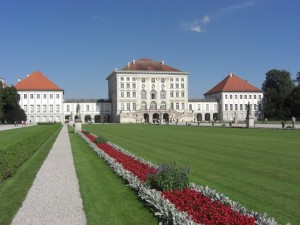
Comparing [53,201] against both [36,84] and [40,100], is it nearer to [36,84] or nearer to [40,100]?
[40,100]

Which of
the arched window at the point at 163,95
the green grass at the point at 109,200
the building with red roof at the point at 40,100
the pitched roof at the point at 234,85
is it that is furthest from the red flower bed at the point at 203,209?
the pitched roof at the point at 234,85

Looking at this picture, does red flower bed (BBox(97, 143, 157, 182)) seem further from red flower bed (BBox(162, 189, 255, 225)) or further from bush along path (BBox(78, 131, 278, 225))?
red flower bed (BBox(162, 189, 255, 225))

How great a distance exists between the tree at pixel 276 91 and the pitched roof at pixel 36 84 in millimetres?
49874

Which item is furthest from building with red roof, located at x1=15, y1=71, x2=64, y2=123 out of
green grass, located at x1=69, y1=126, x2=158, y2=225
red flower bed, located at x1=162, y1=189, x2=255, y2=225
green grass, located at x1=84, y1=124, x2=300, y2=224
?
red flower bed, located at x1=162, y1=189, x2=255, y2=225

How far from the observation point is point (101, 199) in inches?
321

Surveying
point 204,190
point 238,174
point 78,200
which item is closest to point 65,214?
point 78,200

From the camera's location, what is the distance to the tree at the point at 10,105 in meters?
71.6

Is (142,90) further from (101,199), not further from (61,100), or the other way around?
(101,199)

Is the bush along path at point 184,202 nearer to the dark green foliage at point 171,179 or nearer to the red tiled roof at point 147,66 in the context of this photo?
the dark green foliage at point 171,179

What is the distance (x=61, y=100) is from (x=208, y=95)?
4324 cm

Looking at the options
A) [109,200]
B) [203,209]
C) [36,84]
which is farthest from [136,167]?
[36,84]

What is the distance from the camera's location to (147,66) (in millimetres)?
100188

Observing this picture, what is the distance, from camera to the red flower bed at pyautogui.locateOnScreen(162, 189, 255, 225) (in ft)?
17.9

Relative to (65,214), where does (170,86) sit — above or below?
above
